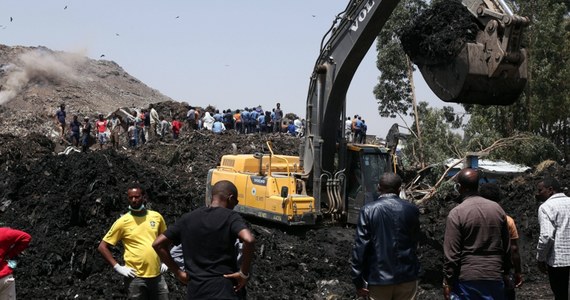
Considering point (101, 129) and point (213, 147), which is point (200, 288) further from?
point (101, 129)

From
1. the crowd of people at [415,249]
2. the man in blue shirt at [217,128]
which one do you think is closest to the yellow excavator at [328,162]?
the crowd of people at [415,249]

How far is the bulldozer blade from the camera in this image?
9.50 meters

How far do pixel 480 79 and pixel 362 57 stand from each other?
374 centimetres

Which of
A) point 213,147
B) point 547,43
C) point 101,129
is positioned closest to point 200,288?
point 213,147

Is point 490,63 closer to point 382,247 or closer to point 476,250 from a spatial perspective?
point 476,250

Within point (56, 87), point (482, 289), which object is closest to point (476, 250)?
point (482, 289)

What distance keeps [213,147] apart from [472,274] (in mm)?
21420

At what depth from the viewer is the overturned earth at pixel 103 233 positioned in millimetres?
10531

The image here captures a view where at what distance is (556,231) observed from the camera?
288 inches

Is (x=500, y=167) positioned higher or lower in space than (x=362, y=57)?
lower

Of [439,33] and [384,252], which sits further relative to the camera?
[439,33]

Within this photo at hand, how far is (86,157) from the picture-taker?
1466 centimetres

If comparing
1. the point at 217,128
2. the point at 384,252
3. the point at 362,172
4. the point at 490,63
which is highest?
the point at 490,63

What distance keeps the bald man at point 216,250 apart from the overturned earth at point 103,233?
192 inches
